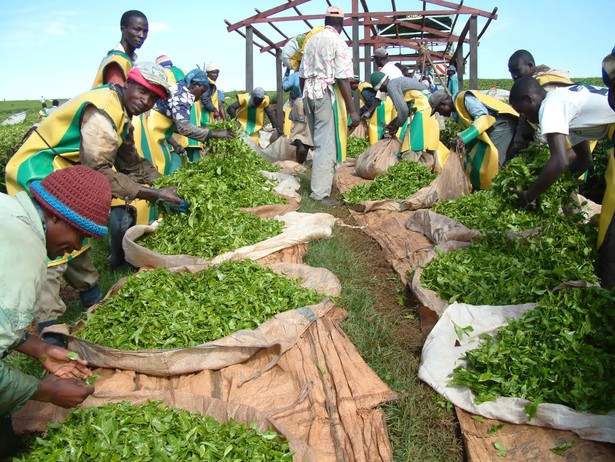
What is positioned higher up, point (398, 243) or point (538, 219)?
point (538, 219)

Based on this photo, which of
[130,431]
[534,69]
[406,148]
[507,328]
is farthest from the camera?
[406,148]

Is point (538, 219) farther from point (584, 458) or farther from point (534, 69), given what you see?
point (534, 69)

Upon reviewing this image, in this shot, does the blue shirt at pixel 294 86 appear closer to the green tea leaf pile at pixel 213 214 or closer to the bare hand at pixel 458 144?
the bare hand at pixel 458 144

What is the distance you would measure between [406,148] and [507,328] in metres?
4.61

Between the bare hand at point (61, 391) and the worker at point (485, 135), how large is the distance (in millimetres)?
4776

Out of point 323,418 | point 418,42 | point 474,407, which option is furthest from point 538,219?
point 418,42

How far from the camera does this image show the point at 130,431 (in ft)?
7.12

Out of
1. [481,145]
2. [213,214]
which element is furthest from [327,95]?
[213,214]

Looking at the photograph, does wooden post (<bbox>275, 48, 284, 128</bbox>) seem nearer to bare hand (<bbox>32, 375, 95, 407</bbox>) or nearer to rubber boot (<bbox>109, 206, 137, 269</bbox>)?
rubber boot (<bbox>109, 206, 137, 269</bbox>)

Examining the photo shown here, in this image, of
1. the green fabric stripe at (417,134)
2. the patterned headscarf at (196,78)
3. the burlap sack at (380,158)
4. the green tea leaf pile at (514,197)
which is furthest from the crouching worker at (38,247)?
the burlap sack at (380,158)

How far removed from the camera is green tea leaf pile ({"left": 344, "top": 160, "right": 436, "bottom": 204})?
251 inches

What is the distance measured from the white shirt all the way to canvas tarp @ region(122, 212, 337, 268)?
2.15 m

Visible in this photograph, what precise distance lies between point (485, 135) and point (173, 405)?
4.49 m

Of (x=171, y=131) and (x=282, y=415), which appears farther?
A: (x=171, y=131)
